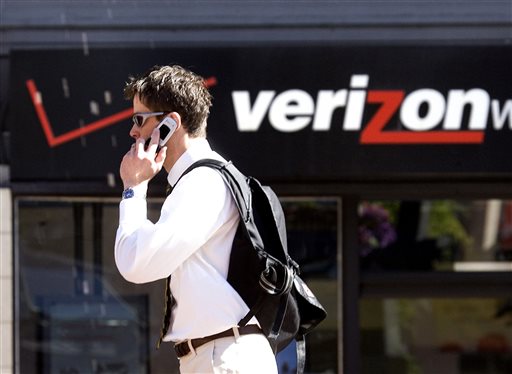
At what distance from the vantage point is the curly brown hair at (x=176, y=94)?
342cm

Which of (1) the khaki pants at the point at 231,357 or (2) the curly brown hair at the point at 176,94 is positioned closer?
(1) the khaki pants at the point at 231,357

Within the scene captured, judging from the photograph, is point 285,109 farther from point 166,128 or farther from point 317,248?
point 166,128

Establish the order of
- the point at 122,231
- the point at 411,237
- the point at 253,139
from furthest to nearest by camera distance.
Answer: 1. the point at 411,237
2. the point at 253,139
3. the point at 122,231

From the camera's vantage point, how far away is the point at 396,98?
23.0 feet

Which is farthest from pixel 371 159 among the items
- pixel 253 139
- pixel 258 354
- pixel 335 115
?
pixel 258 354

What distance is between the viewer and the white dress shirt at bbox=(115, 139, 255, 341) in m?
3.17

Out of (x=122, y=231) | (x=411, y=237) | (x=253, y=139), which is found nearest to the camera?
(x=122, y=231)

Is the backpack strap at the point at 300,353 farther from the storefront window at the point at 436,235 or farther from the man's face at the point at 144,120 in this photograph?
the storefront window at the point at 436,235

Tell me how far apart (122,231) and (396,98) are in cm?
410

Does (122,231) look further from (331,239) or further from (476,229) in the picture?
(476,229)

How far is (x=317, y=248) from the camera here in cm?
738

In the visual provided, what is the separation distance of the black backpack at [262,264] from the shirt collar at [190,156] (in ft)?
0.21

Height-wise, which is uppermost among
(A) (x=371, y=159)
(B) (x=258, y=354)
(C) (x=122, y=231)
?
(A) (x=371, y=159)

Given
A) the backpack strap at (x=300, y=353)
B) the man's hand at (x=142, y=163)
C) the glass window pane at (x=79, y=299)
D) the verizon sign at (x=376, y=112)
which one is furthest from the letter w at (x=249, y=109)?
the man's hand at (x=142, y=163)
